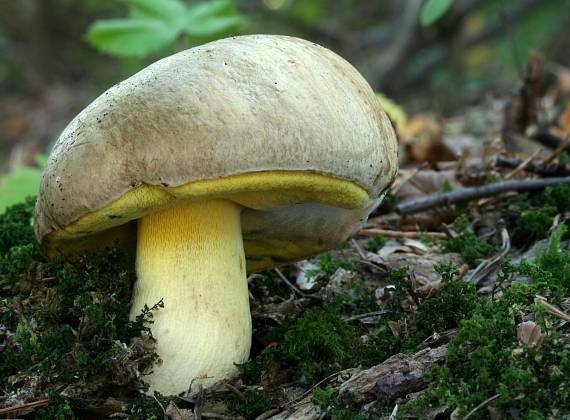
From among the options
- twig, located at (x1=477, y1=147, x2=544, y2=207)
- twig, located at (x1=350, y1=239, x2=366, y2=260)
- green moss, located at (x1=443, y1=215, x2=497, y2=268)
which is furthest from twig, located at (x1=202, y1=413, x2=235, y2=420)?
twig, located at (x1=477, y1=147, x2=544, y2=207)

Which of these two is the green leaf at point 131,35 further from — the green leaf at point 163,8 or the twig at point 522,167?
the twig at point 522,167

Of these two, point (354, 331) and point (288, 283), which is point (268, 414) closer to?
point (354, 331)

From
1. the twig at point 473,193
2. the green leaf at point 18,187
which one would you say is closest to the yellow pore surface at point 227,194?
the twig at point 473,193

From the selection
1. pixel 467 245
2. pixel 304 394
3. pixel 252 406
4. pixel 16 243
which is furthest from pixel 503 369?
pixel 16 243

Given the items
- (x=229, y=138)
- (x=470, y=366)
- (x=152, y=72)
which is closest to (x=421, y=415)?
(x=470, y=366)

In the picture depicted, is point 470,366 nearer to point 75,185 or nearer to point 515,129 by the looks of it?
point 75,185
